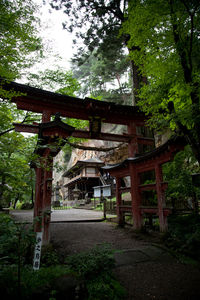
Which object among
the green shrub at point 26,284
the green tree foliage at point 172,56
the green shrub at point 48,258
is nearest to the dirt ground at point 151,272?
the green shrub at point 48,258

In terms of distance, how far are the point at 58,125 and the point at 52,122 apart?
8.4 inches

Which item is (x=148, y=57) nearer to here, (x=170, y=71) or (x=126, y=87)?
(x=170, y=71)

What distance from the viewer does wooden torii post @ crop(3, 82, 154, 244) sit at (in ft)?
18.8

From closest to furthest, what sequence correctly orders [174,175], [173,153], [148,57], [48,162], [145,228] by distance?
[148,57], [174,175], [48,162], [173,153], [145,228]

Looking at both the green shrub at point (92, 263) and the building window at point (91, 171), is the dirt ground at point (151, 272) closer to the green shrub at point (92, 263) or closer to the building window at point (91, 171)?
the green shrub at point (92, 263)

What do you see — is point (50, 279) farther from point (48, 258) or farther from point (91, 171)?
point (91, 171)

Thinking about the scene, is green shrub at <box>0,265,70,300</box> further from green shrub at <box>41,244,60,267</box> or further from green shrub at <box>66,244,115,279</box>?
green shrub at <box>41,244,60,267</box>

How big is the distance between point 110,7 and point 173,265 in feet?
46.5

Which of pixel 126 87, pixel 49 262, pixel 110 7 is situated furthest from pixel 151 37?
pixel 126 87

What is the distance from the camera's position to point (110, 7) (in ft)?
37.1

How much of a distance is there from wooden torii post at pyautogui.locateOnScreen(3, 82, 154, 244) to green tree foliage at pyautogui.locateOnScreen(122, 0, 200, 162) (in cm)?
308

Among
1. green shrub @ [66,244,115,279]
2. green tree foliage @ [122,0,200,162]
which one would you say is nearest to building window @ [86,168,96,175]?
green tree foliage @ [122,0,200,162]

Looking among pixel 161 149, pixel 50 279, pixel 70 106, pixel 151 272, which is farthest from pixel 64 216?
pixel 50 279

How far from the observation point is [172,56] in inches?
176
